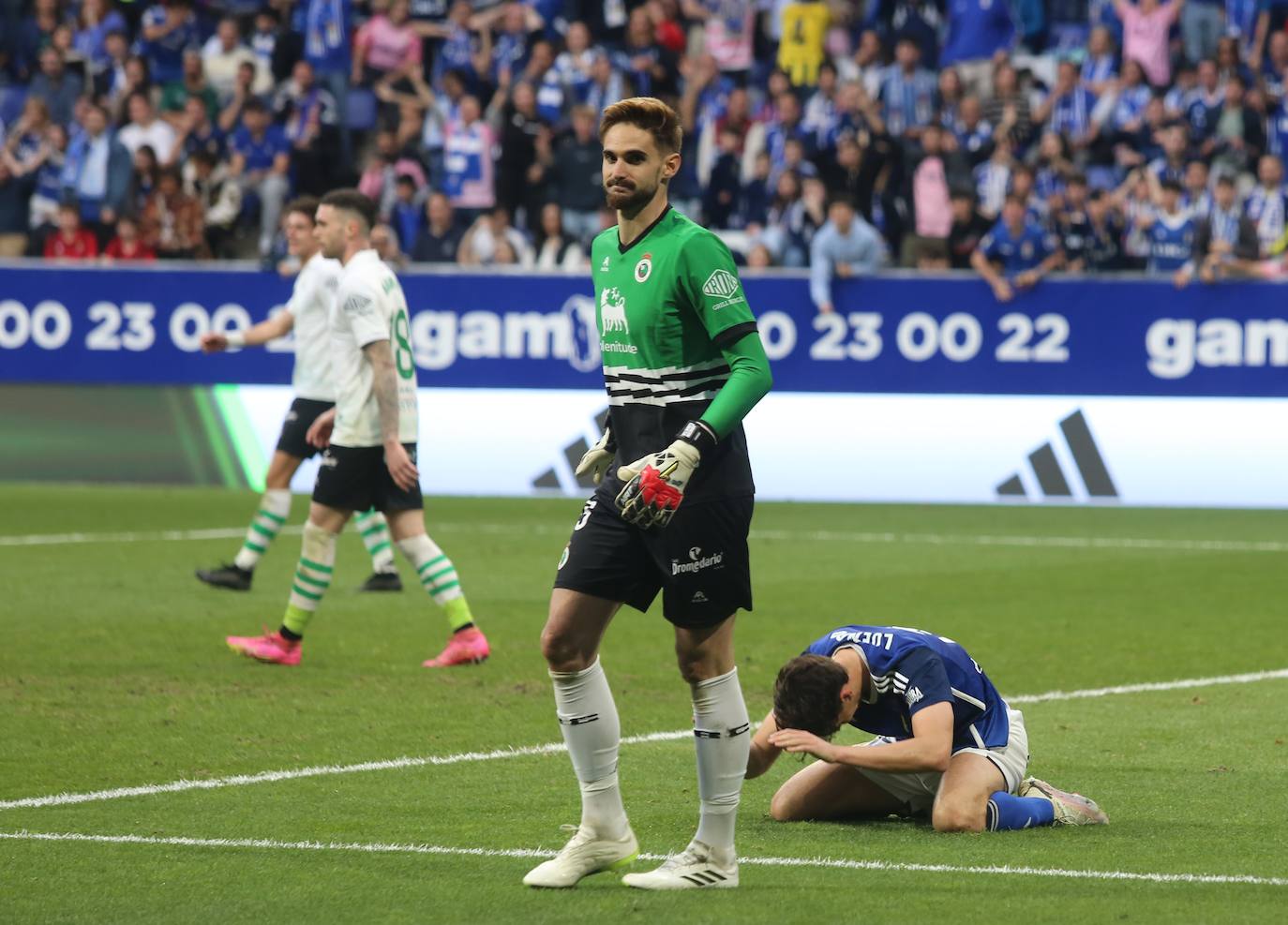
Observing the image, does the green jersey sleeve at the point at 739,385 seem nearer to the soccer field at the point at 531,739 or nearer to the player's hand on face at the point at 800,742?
the player's hand on face at the point at 800,742

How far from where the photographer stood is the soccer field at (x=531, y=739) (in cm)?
611

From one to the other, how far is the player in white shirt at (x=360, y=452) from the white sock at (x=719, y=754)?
15.6ft

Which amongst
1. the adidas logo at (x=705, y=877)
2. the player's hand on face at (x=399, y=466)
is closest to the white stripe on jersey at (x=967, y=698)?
the adidas logo at (x=705, y=877)

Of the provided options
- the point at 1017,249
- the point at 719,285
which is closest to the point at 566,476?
the point at 1017,249

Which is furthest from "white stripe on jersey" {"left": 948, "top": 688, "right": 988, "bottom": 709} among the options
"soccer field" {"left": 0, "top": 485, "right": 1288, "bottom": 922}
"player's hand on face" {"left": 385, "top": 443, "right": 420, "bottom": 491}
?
"player's hand on face" {"left": 385, "top": 443, "right": 420, "bottom": 491}

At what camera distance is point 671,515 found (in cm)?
592

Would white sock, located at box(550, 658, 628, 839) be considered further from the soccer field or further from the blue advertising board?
the blue advertising board

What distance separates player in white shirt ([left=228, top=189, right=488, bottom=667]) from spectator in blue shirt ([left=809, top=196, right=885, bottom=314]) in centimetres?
949

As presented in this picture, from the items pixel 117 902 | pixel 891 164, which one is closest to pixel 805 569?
pixel 891 164

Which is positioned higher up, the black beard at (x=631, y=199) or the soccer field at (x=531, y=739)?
the black beard at (x=631, y=199)

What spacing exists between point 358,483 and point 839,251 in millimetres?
10107

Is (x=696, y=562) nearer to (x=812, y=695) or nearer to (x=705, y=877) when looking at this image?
(x=812, y=695)

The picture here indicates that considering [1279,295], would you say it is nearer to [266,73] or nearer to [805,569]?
[805,569]

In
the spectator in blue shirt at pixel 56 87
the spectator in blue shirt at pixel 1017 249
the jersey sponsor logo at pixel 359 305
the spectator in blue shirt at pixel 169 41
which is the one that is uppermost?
the spectator in blue shirt at pixel 169 41
